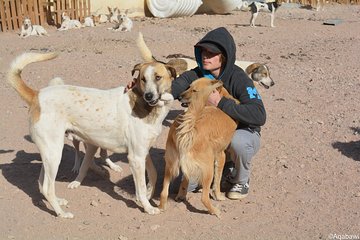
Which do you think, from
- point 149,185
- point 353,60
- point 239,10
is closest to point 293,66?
point 353,60

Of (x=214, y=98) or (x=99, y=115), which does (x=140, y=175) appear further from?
(x=214, y=98)

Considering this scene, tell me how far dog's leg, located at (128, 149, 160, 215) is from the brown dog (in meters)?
0.13

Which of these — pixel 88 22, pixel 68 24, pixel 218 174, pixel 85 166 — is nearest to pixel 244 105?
pixel 218 174

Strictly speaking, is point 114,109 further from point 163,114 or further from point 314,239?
point 314,239

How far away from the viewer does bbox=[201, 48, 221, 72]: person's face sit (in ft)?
13.1

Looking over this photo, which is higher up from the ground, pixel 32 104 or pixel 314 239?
pixel 32 104

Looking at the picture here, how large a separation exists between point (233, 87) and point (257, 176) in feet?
3.37

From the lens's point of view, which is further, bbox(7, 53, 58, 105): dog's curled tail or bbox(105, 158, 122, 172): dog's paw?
bbox(105, 158, 122, 172): dog's paw

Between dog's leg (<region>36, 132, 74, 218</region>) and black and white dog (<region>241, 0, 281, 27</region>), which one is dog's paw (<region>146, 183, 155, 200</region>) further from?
black and white dog (<region>241, 0, 281, 27</region>)

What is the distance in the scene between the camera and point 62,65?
8.87 m

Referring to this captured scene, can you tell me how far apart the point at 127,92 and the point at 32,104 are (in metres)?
0.78

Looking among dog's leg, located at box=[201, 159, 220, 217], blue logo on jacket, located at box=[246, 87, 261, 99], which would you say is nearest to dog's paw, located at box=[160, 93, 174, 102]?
dog's leg, located at box=[201, 159, 220, 217]

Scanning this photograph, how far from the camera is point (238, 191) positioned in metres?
4.21

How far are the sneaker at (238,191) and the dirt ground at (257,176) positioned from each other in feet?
0.20
